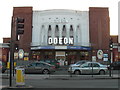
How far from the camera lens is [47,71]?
84.8ft

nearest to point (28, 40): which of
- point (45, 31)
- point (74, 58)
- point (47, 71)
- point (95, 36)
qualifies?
A: point (45, 31)

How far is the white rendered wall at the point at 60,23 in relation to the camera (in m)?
51.5

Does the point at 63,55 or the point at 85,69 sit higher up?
the point at 63,55

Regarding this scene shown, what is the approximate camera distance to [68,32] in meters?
51.4

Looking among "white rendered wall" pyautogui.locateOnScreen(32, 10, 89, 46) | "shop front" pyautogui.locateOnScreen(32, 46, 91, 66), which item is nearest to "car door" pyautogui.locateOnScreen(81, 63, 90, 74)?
"white rendered wall" pyautogui.locateOnScreen(32, 10, 89, 46)

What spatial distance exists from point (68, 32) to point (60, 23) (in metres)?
2.77

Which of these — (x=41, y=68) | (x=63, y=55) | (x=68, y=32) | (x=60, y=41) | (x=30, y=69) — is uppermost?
(x=68, y=32)

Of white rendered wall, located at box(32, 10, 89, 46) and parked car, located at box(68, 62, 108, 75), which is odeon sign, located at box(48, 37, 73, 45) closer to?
white rendered wall, located at box(32, 10, 89, 46)

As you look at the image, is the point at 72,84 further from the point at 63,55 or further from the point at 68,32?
the point at 63,55

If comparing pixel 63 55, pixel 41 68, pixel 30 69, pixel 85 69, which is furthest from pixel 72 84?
pixel 63 55

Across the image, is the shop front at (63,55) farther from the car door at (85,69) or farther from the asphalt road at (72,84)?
the asphalt road at (72,84)

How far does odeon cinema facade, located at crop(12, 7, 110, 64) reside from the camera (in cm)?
5150

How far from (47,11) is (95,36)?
12659mm

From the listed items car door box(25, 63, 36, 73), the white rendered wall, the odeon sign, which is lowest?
car door box(25, 63, 36, 73)
